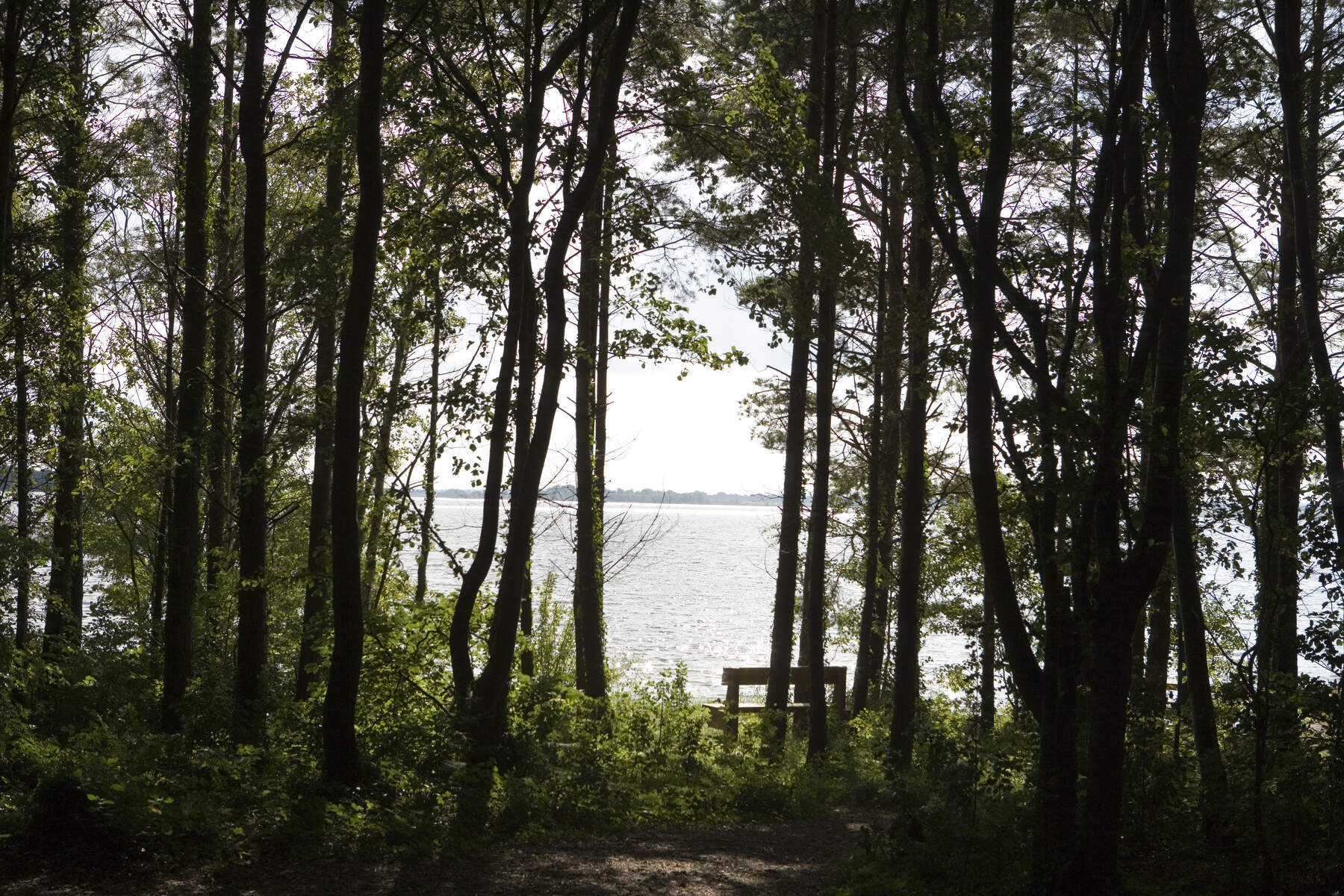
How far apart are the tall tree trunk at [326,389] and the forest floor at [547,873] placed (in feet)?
7.78

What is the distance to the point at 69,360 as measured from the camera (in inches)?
516

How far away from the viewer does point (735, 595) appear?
191 feet

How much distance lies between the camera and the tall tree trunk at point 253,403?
8570 millimetres

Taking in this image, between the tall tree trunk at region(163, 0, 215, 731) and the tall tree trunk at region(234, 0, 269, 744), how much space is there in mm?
643

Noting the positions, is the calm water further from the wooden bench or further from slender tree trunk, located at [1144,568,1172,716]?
slender tree trunk, located at [1144,568,1172,716]

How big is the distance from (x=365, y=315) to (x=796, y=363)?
608 centimetres

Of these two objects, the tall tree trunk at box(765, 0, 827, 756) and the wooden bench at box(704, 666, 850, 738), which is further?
the wooden bench at box(704, 666, 850, 738)

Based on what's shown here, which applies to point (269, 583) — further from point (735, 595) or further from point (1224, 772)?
point (735, 595)

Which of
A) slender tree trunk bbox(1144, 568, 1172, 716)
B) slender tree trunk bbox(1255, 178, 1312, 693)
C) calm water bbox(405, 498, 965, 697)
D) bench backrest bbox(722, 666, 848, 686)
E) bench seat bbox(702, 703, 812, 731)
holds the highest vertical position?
slender tree trunk bbox(1255, 178, 1312, 693)

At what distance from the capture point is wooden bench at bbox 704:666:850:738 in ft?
41.1

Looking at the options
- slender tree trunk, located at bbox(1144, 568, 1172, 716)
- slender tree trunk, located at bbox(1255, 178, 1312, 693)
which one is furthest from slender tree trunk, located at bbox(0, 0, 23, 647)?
slender tree trunk, located at bbox(1144, 568, 1172, 716)

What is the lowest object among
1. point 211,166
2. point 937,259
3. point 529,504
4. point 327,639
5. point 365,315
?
point 327,639

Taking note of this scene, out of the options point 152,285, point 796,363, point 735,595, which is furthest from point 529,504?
point 735,595

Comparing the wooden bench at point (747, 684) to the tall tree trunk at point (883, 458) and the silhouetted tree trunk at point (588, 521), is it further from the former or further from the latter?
the silhouetted tree trunk at point (588, 521)
